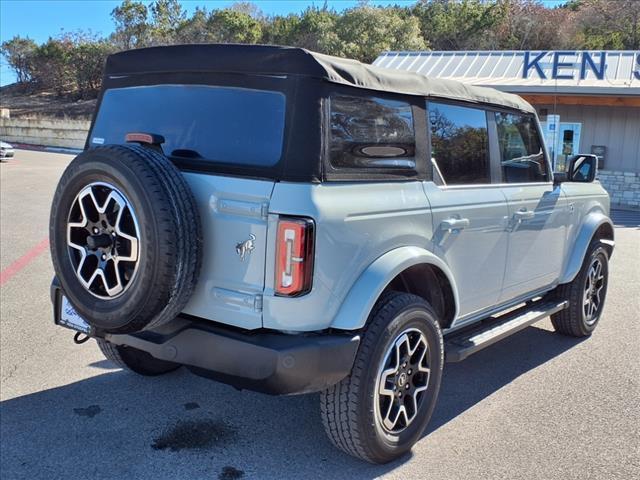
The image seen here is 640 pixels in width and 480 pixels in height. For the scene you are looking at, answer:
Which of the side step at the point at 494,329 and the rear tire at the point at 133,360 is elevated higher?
the side step at the point at 494,329

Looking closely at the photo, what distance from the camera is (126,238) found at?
264 centimetres

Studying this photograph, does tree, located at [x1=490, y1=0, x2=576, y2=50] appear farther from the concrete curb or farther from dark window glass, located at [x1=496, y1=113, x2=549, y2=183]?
dark window glass, located at [x1=496, y1=113, x2=549, y2=183]

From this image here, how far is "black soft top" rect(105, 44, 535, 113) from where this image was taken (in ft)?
9.00

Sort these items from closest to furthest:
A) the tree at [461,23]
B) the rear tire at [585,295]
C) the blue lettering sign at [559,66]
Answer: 1. the rear tire at [585,295]
2. the blue lettering sign at [559,66]
3. the tree at [461,23]

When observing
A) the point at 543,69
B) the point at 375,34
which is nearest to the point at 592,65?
the point at 543,69

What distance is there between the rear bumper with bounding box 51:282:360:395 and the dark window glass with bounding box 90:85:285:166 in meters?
0.81

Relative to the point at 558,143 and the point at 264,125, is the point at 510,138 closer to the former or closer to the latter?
the point at 264,125

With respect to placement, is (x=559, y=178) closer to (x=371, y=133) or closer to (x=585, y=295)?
(x=585, y=295)

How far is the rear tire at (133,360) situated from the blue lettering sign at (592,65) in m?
15.4

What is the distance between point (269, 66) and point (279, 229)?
31.4 inches

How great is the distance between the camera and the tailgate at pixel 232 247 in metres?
2.66

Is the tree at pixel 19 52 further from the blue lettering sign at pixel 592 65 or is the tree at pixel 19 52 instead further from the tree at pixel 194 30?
the blue lettering sign at pixel 592 65

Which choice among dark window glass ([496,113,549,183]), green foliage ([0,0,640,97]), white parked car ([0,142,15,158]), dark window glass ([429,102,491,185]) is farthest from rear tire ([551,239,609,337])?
green foliage ([0,0,640,97])

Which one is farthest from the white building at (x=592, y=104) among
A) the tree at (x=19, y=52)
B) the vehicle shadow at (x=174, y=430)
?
the tree at (x=19, y=52)
